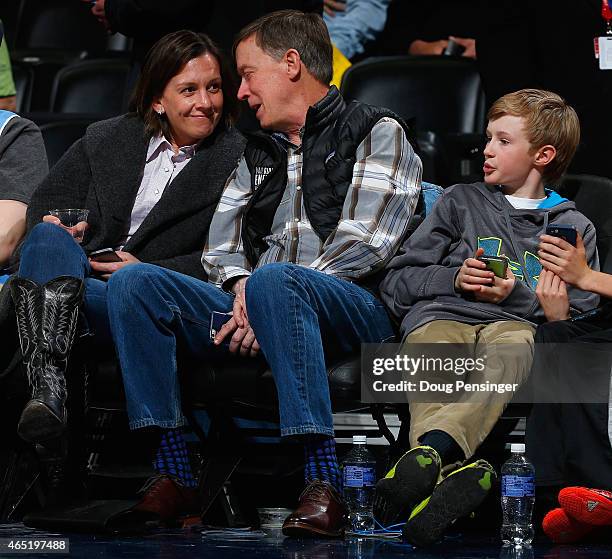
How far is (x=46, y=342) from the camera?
3021 millimetres

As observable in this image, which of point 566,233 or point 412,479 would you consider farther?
point 566,233

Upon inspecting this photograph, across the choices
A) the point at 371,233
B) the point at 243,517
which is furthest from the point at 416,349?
the point at 243,517

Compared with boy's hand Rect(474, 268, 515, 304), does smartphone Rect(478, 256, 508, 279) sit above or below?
above

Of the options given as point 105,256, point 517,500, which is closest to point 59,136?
point 105,256

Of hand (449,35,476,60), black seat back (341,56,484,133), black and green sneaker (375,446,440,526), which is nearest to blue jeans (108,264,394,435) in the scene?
black and green sneaker (375,446,440,526)

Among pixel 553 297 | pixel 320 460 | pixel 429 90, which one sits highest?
pixel 429 90

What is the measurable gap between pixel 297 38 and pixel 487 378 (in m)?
1.20

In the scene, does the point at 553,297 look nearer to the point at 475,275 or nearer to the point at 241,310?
the point at 475,275

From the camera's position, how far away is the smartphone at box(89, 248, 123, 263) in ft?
11.4

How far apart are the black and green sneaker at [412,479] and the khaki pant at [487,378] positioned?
0.38ft

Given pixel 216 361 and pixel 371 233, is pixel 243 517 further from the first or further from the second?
pixel 371 233

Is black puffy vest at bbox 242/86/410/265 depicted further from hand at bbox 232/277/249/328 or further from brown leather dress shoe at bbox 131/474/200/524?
brown leather dress shoe at bbox 131/474/200/524

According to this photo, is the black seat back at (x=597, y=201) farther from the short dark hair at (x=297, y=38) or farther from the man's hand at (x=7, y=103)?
the man's hand at (x=7, y=103)

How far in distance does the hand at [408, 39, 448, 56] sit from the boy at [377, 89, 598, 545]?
2.08 meters
